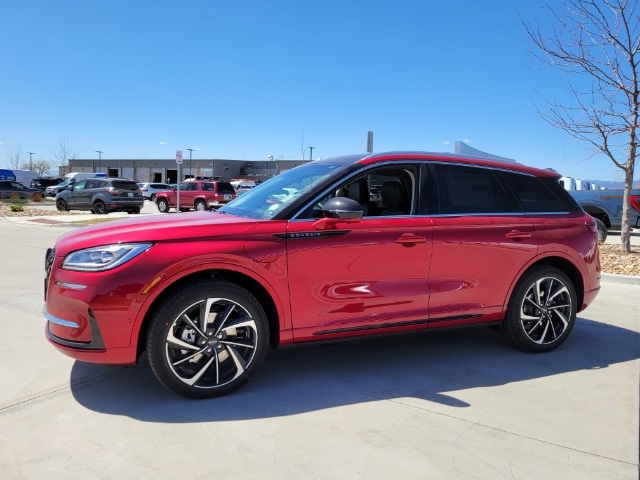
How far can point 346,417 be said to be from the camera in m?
3.23

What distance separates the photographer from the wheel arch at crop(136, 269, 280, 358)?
10.8 feet

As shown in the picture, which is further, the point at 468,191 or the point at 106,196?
the point at 106,196

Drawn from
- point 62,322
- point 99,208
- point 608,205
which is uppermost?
point 608,205

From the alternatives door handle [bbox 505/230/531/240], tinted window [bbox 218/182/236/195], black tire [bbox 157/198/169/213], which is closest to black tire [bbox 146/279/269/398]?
door handle [bbox 505/230/531/240]

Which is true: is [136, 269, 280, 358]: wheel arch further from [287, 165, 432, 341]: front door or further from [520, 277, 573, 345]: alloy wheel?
[520, 277, 573, 345]: alloy wheel

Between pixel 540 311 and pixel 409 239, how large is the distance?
1.54 m

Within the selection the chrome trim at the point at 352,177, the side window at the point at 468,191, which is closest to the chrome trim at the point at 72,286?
the chrome trim at the point at 352,177

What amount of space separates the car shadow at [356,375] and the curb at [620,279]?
11.1 feet

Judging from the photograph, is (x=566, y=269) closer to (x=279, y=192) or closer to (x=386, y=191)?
(x=386, y=191)

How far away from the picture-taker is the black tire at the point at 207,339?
10.6 feet

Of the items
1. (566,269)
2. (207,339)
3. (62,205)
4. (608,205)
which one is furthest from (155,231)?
(62,205)

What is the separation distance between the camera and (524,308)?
4449 millimetres

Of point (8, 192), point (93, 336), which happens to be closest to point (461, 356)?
point (93, 336)

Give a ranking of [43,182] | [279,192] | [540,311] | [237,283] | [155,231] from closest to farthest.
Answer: [155,231] < [237,283] < [279,192] < [540,311] < [43,182]
